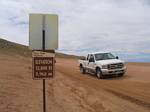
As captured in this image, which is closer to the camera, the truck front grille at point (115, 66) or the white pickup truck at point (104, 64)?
the white pickup truck at point (104, 64)

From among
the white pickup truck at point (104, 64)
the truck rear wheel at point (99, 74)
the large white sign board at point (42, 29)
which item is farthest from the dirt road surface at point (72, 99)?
the truck rear wheel at point (99, 74)

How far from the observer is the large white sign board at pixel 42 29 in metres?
10.1

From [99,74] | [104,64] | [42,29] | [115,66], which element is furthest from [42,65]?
[115,66]

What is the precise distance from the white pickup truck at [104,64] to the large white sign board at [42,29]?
15.5 metres

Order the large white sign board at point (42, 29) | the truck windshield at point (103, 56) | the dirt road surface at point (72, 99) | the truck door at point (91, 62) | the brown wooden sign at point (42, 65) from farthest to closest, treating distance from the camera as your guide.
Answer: the truck door at point (91, 62), the truck windshield at point (103, 56), the dirt road surface at point (72, 99), the large white sign board at point (42, 29), the brown wooden sign at point (42, 65)

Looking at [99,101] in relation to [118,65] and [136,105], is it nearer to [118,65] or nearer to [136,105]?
[136,105]

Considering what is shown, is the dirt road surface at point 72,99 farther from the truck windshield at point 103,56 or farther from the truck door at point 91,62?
the truck door at point 91,62

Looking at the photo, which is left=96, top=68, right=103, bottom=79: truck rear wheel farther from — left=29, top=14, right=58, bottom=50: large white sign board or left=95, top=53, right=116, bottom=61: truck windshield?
left=29, top=14, right=58, bottom=50: large white sign board

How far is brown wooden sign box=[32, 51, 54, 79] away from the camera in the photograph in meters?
10.0

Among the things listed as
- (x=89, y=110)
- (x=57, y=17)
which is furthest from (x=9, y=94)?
(x=57, y=17)

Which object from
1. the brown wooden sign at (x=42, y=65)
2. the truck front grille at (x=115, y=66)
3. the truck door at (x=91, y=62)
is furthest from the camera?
the truck door at (x=91, y=62)

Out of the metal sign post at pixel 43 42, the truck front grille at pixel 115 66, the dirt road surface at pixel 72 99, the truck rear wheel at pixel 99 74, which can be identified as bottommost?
the dirt road surface at pixel 72 99

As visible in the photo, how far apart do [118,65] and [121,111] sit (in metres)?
12.9

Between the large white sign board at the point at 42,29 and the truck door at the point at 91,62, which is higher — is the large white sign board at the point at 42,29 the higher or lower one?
the higher one
